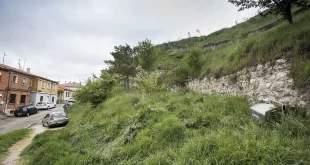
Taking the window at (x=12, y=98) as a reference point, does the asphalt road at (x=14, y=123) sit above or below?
below

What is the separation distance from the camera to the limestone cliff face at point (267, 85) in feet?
15.2

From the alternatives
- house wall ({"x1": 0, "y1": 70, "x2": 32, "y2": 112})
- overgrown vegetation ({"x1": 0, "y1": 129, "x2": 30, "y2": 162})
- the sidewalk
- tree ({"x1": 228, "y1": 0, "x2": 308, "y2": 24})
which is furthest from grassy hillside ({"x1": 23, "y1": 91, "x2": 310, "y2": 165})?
house wall ({"x1": 0, "y1": 70, "x2": 32, "y2": 112})

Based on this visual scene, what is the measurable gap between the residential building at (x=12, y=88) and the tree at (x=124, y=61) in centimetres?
1444

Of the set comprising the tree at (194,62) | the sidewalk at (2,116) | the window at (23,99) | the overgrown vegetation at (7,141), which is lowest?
the overgrown vegetation at (7,141)

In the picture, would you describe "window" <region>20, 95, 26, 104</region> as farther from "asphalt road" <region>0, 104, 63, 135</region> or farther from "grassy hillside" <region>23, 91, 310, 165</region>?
"grassy hillside" <region>23, 91, 310, 165</region>

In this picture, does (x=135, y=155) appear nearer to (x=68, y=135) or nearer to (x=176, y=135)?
(x=176, y=135)

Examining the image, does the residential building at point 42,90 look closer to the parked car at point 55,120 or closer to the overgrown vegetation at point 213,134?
the parked car at point 55,120

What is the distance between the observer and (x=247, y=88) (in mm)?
6719

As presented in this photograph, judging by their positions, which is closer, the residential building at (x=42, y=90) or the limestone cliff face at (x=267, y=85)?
the limestone cliff face at (x=267, y=85)

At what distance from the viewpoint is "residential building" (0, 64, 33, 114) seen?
2205 cm

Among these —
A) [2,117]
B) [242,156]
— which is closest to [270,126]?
[242,156]

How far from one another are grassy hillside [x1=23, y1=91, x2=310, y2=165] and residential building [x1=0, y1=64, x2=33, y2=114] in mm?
19755

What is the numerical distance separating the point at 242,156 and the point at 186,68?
1088 cm

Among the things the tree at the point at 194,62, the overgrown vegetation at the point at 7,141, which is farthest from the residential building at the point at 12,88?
the tree at the point at 194,62
